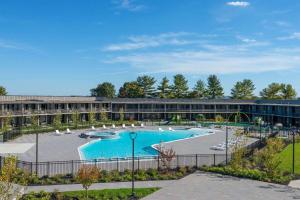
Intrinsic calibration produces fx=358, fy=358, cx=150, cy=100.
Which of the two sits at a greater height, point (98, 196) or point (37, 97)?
point (37, 97)

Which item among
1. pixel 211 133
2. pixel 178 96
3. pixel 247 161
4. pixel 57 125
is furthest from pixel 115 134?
pixel 178 96

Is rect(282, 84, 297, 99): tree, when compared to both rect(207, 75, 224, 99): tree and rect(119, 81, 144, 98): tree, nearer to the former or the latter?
rect(207, 75, 224, 99): tree

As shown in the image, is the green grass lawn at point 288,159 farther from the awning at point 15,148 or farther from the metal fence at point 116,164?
the awning at point 15,148

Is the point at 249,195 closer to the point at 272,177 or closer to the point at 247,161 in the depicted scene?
the point at 272,177

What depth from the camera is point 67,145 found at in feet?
137

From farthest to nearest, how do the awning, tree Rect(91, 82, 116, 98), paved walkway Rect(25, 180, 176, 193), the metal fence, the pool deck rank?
tree Rect(91, 82, 116, 98), the awning, the pool deck, the metal fence, paved walkway Rect(25, 180, 176, 193)

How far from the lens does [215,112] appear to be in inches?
3282

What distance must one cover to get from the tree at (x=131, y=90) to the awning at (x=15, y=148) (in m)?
57.6

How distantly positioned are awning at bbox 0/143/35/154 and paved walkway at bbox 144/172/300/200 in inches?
779

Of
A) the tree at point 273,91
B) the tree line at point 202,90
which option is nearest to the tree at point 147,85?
the tree line at point 202,90

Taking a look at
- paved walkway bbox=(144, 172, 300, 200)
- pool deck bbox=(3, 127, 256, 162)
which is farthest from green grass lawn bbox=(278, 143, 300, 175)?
pool deck bbox=(3, 127, 256, 162)

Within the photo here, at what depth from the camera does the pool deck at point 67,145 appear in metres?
33.9

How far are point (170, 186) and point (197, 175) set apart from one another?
3.60 metres

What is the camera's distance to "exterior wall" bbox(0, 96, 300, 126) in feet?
204
